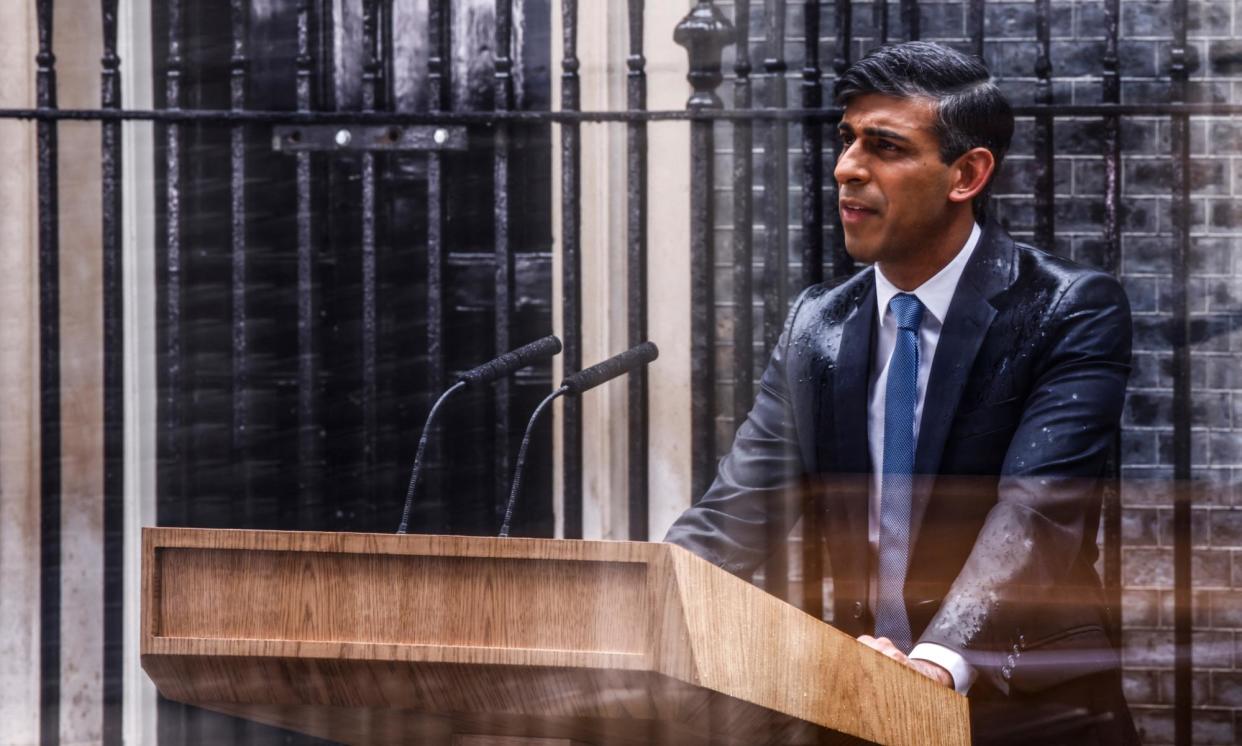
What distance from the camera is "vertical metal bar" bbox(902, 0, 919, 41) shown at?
279 centimetres

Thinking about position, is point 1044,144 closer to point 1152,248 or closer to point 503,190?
point 1152,248

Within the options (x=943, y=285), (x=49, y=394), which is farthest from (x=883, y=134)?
(x=49, y=394)

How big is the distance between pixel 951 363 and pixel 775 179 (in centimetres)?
81

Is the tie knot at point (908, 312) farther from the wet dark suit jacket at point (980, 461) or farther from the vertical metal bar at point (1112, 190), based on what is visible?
the vertical metal bar at point (1112, 190)

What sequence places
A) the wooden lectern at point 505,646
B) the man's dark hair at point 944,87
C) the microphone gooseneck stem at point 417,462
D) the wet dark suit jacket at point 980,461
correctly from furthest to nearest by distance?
the man's dark hair at point 944,87 < the wet dark suit jacket at point 980,461 < the microphone gooseneck stem at point 417,462 < the wooden lectern at point 505,646

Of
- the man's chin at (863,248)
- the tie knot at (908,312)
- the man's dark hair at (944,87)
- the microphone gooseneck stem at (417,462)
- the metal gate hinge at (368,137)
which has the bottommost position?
the microphone gooseneck stem at (417,462)

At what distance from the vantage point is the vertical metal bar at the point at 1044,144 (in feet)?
9.04

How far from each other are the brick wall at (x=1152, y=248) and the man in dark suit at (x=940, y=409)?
102 centimetres

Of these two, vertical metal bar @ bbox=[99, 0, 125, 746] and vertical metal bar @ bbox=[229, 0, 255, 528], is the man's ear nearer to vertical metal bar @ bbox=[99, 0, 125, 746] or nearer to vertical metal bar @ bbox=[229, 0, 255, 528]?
vertical metal bar @ bbox=[229, 0, 255, 528]

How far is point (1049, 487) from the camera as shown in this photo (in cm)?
204

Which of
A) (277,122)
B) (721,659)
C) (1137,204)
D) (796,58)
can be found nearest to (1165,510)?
(1137,204)

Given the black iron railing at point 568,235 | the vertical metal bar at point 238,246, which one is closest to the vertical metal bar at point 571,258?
the black iron railing at point 568,235

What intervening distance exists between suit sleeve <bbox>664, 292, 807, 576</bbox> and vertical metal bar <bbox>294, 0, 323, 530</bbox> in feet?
3.53

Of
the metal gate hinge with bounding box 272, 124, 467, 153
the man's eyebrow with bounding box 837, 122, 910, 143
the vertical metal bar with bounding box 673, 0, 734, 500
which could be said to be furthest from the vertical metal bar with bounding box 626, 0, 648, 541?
the man's eyebrow with bounding box 837, 122, 910, 143
